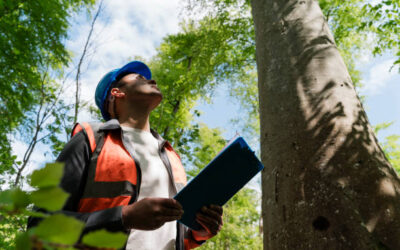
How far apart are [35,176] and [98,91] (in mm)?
2421

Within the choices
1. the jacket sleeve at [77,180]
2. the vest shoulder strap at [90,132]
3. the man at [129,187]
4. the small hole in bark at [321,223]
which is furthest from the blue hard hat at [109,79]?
the small hole in bark at [321,223]

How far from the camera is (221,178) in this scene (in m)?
1.25

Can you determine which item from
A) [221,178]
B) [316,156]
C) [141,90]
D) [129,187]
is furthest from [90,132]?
[316,156]

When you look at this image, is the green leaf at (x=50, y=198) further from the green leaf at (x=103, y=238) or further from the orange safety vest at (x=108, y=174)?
the orange safety vest at (x=108, y=174)

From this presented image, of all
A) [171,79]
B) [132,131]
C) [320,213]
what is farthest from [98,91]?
[171,79]

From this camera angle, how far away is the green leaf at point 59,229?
0.27m

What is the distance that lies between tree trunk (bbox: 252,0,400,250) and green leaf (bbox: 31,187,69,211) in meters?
1.12

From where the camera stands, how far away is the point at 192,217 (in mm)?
1419

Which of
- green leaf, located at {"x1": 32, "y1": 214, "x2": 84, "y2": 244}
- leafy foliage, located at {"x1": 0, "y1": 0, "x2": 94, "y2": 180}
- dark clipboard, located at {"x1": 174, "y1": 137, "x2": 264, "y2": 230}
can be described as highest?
leafy foliage, located at {"x1": 0, "y1": 0, "x2": 94, "y2": 180}

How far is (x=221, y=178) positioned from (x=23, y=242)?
1032 millimetres

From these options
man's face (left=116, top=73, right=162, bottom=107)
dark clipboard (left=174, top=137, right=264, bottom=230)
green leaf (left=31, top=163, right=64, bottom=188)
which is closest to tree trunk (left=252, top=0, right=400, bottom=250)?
dark clipboard (left=174, top=137, right=264, bottom=230)

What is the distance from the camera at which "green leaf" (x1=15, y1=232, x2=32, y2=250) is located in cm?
26

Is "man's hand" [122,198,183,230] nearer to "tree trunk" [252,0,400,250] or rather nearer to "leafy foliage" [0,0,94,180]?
"tree trunk" [252,0,400,250]

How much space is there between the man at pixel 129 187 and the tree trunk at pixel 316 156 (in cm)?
41
